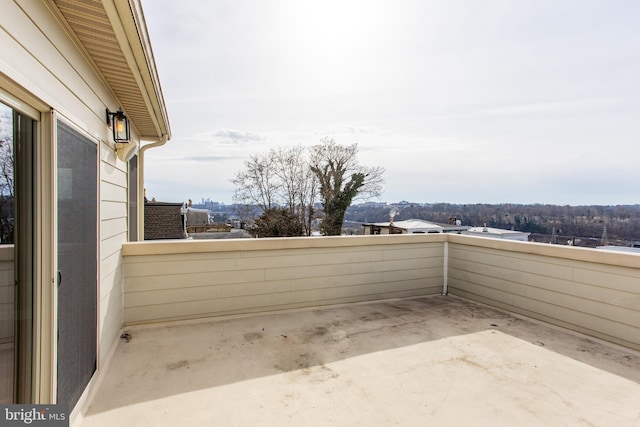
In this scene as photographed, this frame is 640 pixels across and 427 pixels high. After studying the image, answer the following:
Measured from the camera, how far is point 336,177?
18078mm

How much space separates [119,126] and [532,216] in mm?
14168

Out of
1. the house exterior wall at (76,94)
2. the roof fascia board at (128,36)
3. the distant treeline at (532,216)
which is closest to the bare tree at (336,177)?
the distant treeline at (532,216)

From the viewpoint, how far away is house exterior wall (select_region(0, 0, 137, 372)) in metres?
1.26

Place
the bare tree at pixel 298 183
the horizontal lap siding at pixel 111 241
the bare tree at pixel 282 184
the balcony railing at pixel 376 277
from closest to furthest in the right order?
1. the horizontal lap siding at pixel 111 241
2. the balcony railing at pixel 376 277
3. the bare tree at pixel 282 184
4. the bare tree at pixel 298 183

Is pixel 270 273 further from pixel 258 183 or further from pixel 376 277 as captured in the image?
pixel 258 183

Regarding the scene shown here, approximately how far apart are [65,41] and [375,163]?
17777mm

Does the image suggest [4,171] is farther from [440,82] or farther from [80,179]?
[440,82]

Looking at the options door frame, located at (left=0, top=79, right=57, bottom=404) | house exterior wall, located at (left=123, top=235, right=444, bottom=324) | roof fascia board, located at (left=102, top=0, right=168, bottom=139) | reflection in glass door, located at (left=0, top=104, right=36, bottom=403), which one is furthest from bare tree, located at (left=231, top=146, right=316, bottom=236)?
reflection in glass door, located at (left=0, top=104, right=36, bottom=403)

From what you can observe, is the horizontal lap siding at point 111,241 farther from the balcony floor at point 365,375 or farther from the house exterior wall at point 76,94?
the balcony floor at point 365,375

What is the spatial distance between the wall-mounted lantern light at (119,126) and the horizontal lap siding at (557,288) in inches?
165

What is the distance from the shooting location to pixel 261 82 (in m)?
6.55

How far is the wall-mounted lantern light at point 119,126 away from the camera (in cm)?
273

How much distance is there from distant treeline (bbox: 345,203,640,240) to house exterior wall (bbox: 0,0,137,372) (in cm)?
802

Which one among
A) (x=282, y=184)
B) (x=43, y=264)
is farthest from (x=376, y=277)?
(x=282, y=184)
